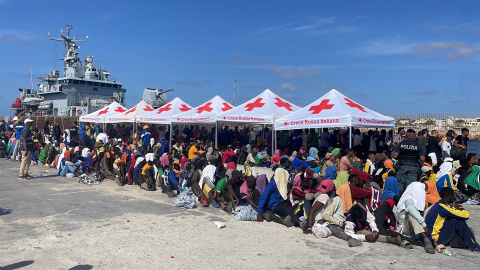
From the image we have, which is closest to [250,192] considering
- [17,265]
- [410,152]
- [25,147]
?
[410,152]

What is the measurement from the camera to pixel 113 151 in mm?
12562

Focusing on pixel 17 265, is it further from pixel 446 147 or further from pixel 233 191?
pixel 446 147

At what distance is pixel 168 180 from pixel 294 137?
22.9ft

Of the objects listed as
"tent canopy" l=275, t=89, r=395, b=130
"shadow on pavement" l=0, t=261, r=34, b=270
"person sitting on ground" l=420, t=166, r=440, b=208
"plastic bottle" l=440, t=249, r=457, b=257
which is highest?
"tent canopy" l=275, t=89, r=395, b=130

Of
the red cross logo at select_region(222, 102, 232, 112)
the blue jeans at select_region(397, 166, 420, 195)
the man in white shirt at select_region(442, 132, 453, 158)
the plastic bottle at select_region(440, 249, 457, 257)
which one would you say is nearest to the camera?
the plastic bottle at select_region(440, 249, 457, 257)

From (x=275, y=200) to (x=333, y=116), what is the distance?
4976 mm

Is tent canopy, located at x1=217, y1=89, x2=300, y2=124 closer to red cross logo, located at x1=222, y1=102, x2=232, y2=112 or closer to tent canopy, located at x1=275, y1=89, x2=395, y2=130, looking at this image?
tent canopy, located at x1=275, y1=89, x2=395, y2=130

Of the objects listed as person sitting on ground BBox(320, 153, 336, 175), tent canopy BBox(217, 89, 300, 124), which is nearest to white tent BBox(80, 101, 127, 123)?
tent canopy BBox(217, 89, 300, 124)

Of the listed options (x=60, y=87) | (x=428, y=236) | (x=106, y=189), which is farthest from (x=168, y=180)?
(x=60, y=87)

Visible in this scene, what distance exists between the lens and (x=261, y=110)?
14336 millimetres

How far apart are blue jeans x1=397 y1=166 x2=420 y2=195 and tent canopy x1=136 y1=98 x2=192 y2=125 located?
35.7 feet

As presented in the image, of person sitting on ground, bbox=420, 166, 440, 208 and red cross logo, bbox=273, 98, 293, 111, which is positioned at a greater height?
red cross logo, bbox=273, 98, 293, 111

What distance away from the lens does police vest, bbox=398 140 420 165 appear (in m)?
7.64

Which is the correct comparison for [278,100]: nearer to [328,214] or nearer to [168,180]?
[168,180]
